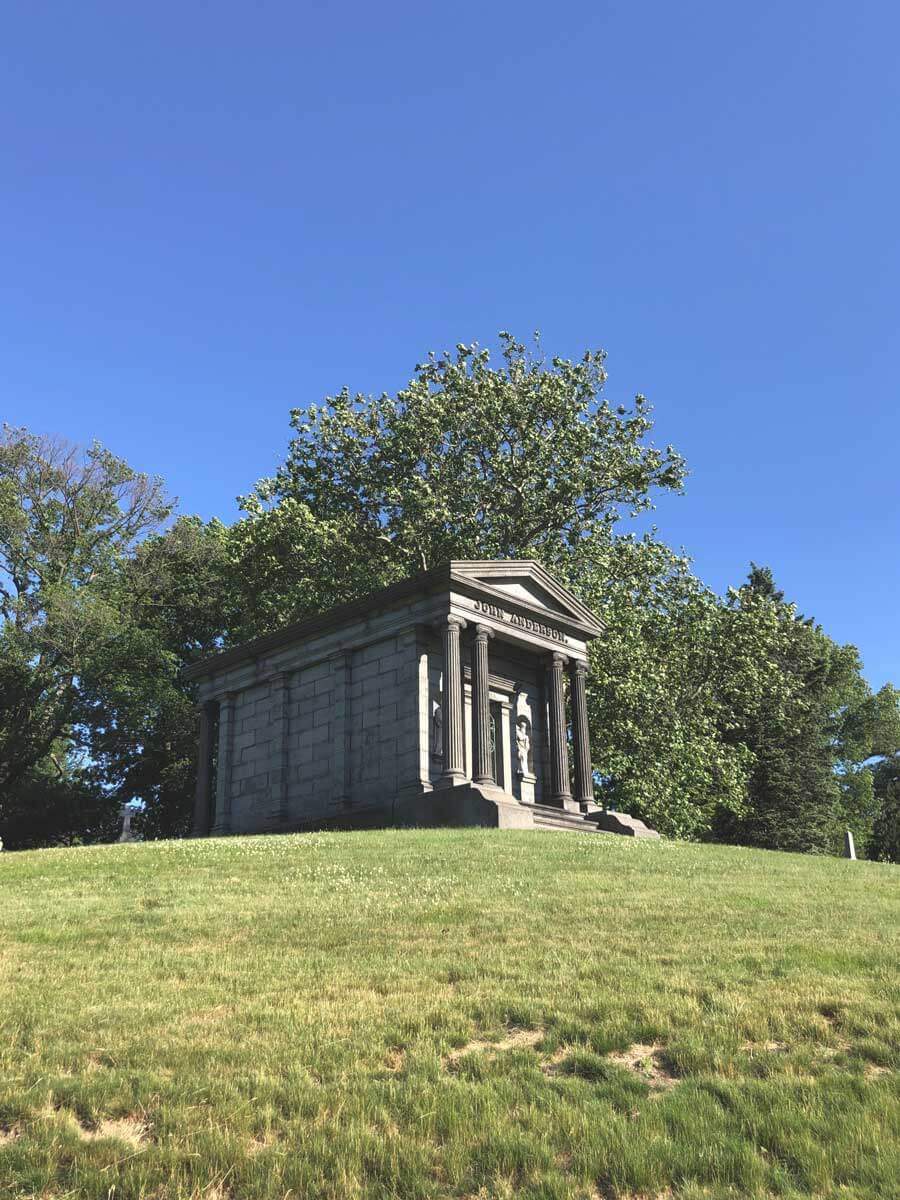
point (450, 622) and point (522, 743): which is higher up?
point (450, 622)

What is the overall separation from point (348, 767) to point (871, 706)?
1797 inches

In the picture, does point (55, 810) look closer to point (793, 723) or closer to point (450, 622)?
point (450, 622)

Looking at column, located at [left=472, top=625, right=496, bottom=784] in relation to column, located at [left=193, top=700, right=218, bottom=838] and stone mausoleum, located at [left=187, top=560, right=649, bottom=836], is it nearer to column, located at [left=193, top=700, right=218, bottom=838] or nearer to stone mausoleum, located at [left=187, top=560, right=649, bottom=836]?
stone mausoleum, located at [left=187, top=560, right=649, bottom=836]

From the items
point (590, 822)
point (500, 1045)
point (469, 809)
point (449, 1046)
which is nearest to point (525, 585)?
point (590, 822)

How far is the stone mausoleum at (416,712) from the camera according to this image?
26.2 m

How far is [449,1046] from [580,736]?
23073mm

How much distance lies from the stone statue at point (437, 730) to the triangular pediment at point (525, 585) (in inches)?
134

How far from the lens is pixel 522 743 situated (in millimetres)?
30484

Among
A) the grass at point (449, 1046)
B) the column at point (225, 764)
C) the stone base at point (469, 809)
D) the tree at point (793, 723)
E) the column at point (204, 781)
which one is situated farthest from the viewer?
the tree at point (793, 723)

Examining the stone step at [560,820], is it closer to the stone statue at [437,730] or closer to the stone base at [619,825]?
the stone base at [619,825]

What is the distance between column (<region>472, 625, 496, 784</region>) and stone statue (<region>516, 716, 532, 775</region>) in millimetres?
3142

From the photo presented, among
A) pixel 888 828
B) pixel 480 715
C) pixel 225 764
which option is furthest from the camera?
pixel 888 828

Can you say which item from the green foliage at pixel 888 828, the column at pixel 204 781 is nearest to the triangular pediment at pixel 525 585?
the column at pixel 204 781

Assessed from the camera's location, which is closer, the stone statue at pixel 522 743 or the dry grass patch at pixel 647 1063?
the dry grass patch at pixel 647 1063
